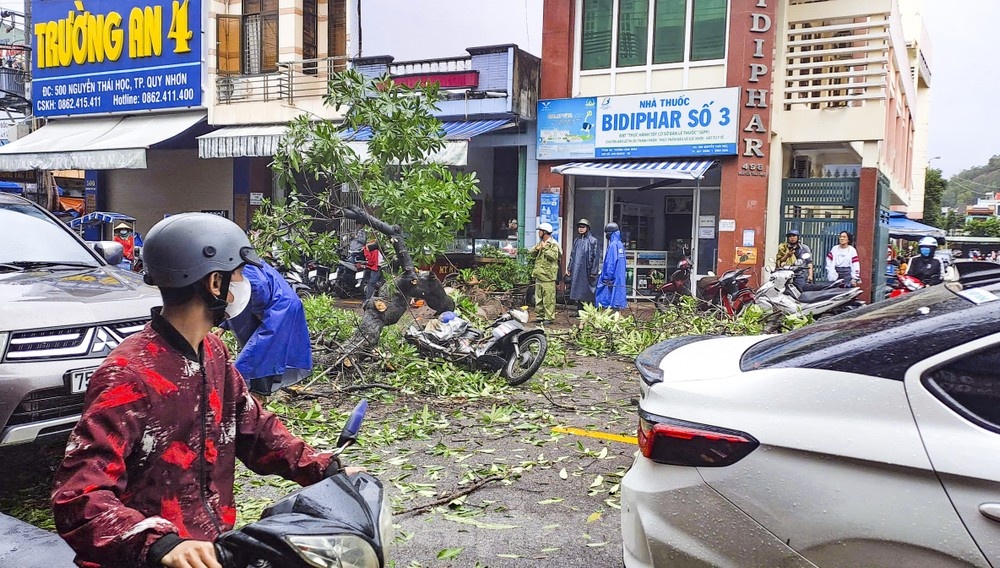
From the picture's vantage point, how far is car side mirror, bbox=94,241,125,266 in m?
5.79

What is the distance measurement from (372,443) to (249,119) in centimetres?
1490

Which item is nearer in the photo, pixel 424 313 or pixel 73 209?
pixel 424 313

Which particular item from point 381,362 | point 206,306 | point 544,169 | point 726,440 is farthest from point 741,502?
point 544,169

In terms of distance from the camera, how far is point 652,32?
15023 mm

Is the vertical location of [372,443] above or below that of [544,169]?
below

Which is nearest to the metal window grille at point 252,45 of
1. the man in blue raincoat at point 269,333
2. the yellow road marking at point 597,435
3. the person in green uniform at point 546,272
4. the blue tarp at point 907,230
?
the person in green uniform at point 546,272

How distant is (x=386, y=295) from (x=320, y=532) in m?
6.29

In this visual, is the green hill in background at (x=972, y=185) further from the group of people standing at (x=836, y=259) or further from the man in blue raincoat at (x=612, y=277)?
the man in blue raincoat at (x=612, y=277)

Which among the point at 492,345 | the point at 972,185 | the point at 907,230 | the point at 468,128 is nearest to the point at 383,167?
the point at 492,345

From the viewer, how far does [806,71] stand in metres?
14.6

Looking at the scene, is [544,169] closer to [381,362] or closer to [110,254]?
[381,362]

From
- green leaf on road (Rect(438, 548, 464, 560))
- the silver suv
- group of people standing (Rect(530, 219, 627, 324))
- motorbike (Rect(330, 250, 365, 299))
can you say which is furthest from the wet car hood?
motorbike (Rect(330, 250, 365, 299))

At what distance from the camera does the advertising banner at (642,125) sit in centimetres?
1412

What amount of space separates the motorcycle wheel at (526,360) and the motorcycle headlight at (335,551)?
5849 millimetres
